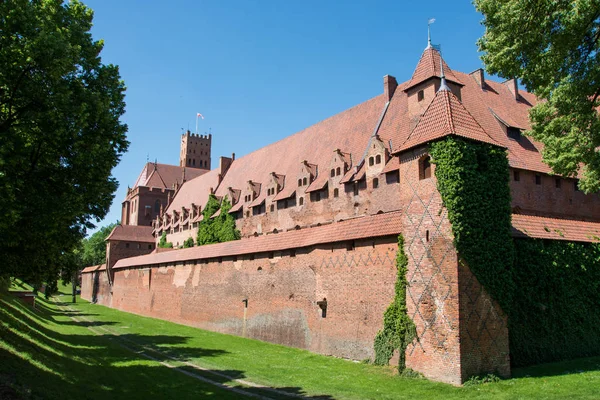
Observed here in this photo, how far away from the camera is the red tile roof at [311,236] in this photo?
18641mm

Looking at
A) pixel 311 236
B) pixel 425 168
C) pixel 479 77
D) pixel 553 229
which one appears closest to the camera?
pixel 425 168

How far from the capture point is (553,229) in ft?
63.7

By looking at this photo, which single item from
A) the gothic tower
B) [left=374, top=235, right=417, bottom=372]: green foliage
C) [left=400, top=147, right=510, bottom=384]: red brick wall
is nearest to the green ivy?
[left=400, top=147, right=510, bottom=384]: red brick wall

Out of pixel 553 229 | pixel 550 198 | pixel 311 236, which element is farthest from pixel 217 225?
pixel 553 229

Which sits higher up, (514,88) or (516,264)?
(514,88)

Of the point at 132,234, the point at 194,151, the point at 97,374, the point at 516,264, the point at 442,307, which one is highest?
the point at 194,151

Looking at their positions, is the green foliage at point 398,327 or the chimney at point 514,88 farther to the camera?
the chimney at point 514,88

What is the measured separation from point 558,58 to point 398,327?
31.8 ft

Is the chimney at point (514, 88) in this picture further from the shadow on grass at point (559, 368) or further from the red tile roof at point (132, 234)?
the red tile roof at point (132, 234)

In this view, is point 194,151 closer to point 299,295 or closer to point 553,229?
point 299,295

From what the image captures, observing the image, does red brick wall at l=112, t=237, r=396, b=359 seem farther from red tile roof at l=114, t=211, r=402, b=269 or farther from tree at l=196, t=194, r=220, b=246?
tree at l=196, t=194, r=220, b=246

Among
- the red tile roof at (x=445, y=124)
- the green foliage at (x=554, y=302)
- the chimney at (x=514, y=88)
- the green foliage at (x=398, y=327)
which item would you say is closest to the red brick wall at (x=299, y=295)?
the green foliage at (x=398, y=327)

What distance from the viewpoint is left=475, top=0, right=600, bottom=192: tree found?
543 inches

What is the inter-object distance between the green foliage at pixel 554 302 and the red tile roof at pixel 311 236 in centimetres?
474
